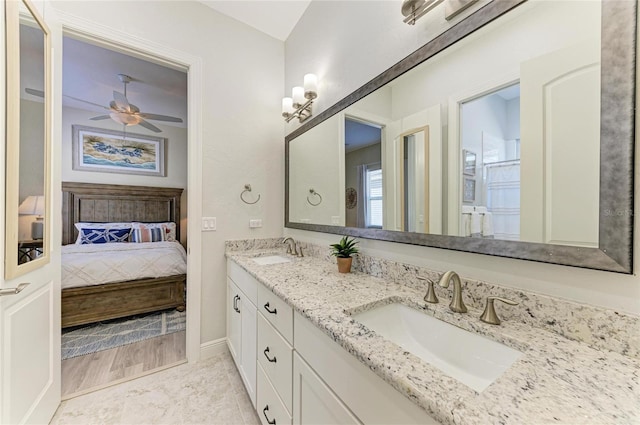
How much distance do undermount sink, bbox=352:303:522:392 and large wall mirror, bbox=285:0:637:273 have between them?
31 centimetres

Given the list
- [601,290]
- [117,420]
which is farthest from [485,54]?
[117,420]

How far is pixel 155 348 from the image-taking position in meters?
2.21

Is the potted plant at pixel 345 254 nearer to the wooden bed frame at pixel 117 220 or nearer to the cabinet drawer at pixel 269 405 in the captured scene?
the cabinet drawer at pixel 269 405

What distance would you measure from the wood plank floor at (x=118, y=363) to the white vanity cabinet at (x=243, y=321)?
0.57m

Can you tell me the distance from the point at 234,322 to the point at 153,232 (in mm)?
3187

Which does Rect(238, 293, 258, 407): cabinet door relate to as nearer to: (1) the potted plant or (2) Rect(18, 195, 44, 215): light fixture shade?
(1) the potted plant

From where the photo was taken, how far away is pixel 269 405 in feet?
4.01

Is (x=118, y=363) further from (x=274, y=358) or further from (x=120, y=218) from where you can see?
(x=120, y=218)

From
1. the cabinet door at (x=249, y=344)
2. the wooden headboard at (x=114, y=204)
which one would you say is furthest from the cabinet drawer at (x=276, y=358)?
the wooden headboard at (x=114, y=204)

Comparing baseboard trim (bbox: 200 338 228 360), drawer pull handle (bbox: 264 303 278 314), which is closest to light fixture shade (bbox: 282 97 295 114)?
drawer pull handle (bbox: 264 303 278 314)

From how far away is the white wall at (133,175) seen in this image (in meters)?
4.00

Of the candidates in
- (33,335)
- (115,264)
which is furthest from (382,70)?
(115,264)

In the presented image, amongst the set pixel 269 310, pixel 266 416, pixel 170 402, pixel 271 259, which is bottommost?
pixel 170 402

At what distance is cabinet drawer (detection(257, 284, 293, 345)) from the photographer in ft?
3.43
